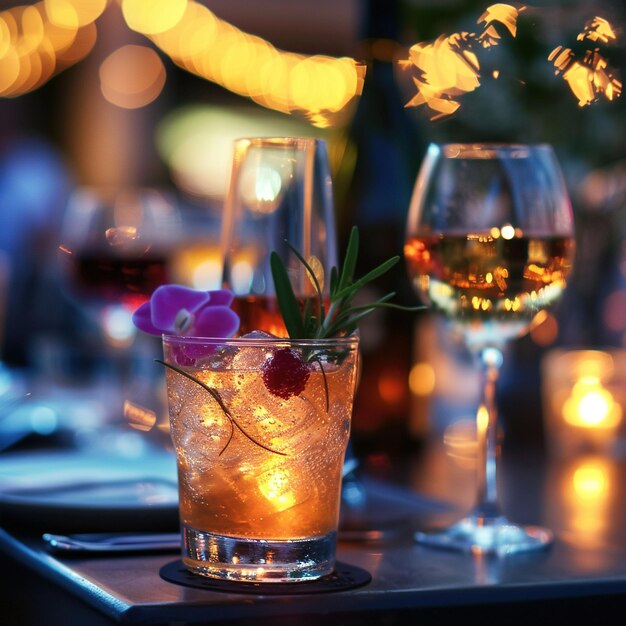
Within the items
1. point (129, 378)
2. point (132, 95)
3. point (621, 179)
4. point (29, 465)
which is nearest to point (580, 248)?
point (621, 179)

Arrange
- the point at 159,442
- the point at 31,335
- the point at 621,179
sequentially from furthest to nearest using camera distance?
the point at 31,335 → the point at 621,179 → the point at 159,442

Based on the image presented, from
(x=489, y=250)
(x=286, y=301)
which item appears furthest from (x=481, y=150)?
(x=286, y=301)

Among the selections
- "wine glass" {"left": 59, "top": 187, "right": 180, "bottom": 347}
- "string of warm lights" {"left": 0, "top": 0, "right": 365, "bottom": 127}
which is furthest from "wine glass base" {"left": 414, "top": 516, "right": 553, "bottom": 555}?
"string of warm lights" {"left": 0, "top": 0, "right": 365, "bottom": 127}

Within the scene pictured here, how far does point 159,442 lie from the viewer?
149 cm

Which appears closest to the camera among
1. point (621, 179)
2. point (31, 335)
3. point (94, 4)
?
point (621, 179)

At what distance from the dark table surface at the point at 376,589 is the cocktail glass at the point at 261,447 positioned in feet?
0.10

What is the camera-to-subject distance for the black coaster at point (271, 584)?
642mm

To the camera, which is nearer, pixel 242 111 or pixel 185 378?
pixel 185 378

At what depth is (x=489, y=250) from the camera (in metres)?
0.92

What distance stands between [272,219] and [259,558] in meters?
0.33

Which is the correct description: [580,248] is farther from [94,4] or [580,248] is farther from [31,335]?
[94,4]

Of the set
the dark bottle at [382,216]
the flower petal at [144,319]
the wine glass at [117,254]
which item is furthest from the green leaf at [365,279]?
the wine glass at [117,254]

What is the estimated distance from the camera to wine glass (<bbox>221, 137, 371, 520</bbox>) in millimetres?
888

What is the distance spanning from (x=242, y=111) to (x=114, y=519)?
9.50 m
